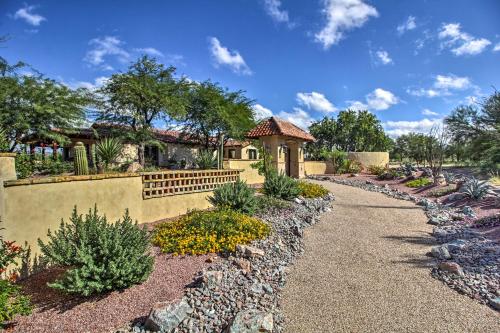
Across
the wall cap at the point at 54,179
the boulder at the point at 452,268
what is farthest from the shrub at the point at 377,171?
the wall cap at the point at 54,179

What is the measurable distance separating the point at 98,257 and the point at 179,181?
14.1 ft

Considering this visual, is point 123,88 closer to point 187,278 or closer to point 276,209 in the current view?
point 276,209

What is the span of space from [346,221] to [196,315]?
19.3 ft

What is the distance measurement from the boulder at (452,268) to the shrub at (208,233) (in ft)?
11.1

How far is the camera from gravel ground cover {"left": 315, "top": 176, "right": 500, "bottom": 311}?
422 centimetres

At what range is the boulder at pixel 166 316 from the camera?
329cm

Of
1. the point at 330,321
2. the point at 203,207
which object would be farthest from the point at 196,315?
the point at 203,207

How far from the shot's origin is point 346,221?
8.19m

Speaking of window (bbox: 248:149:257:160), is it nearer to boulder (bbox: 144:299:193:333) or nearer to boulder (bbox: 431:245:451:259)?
boulder (bbox: 431:245:451:259)

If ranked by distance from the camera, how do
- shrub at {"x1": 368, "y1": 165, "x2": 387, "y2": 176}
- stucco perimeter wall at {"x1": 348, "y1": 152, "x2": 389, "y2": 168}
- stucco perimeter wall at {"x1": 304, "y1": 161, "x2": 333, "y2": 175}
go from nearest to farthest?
shrub at {"x1": 368, "y1": 165, "x2": 387, "y2": 176}
stucco perimeter wall at {"x1": 304, "y1": 161, "x2": 333, "y2": 175}
stucco perimeter wall at {"x1": 348, "y1": 152, "x2": 389, "y2": 168}

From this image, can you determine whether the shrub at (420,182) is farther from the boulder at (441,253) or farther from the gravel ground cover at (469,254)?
the boulder at (441,253)

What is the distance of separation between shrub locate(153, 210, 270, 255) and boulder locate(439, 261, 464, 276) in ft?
11.1

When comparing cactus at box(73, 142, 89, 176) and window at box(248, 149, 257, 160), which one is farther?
window at box(248, 149, 257, 160)

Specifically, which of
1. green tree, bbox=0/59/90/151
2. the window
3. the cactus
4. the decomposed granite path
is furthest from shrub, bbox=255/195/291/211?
the window
